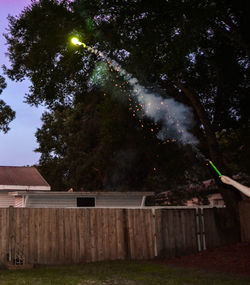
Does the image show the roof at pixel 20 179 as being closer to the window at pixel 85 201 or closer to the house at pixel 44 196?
the house at pixel 44 196

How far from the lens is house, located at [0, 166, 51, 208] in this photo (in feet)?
81.7

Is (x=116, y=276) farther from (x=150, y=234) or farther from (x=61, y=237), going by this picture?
(x=150, y=234)

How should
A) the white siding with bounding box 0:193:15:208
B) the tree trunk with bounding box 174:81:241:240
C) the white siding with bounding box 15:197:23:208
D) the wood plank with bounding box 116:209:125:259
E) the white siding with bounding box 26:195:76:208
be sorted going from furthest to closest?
the white siding with bounding box 0:193:15:208 < the white siding with bounding box 15:197:23:208 < the white siding with bounding box 26:195:76:208 < the tree trunk with bounding box 174:81:241:240 < the wood plank with bounding box 116:209:125:259

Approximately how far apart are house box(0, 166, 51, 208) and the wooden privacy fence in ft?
35.2

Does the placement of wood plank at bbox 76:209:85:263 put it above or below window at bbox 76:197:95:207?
below

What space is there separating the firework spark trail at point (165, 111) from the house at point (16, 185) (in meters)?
10.3

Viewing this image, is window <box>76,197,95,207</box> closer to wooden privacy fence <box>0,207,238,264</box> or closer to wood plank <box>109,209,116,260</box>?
wooden privacy fence <box>0,207,238,264</box>

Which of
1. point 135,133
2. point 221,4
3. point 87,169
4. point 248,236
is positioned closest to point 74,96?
point 135,133

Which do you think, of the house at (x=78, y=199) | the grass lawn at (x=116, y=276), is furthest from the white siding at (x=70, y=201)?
the grass lawn at (x=116, y=276)

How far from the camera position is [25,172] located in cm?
2755

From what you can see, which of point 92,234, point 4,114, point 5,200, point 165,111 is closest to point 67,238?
point 92,234

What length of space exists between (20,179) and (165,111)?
12.1 m

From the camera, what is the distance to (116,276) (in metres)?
11.1

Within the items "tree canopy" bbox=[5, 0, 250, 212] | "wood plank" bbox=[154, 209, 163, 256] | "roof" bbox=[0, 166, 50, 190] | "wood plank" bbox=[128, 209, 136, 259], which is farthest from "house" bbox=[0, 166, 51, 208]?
"wood plank" bbox=[154, 209, 163, 256]
